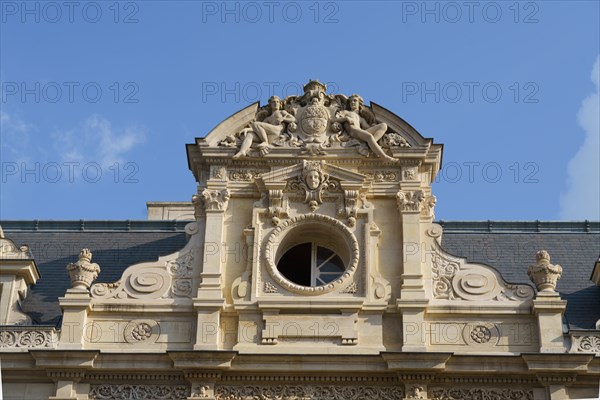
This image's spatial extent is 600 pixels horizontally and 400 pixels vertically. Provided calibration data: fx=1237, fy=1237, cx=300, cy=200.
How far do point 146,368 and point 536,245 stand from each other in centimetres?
1096

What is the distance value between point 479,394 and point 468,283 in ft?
8.41

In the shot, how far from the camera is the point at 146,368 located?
2508cm

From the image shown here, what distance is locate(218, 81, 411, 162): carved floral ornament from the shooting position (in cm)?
2769

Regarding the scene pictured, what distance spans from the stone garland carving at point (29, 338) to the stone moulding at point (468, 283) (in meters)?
8.07

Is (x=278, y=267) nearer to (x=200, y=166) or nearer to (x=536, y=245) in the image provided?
(x=200, y=166)

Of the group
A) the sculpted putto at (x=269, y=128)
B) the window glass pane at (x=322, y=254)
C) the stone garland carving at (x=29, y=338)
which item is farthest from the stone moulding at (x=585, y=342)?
the stone garland carving at (x=29, y=338)

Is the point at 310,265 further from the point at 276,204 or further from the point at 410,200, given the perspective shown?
the point at 410,200

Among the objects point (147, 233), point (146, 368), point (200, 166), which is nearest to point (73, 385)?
point (146, 368)

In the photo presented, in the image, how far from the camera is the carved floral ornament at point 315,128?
2769 centimetres

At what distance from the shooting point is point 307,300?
2581 cm

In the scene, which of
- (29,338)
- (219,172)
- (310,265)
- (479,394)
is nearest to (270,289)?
(310,265)

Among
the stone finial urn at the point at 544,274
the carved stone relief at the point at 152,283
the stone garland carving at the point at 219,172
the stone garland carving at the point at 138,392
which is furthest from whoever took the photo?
the stone garland carving at the point at 219,172

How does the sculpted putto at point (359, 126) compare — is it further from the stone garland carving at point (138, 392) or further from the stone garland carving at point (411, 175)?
the stone garland carving at point (138, 392)

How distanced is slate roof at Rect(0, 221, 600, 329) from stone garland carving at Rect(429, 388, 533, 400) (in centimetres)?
Result: 311
